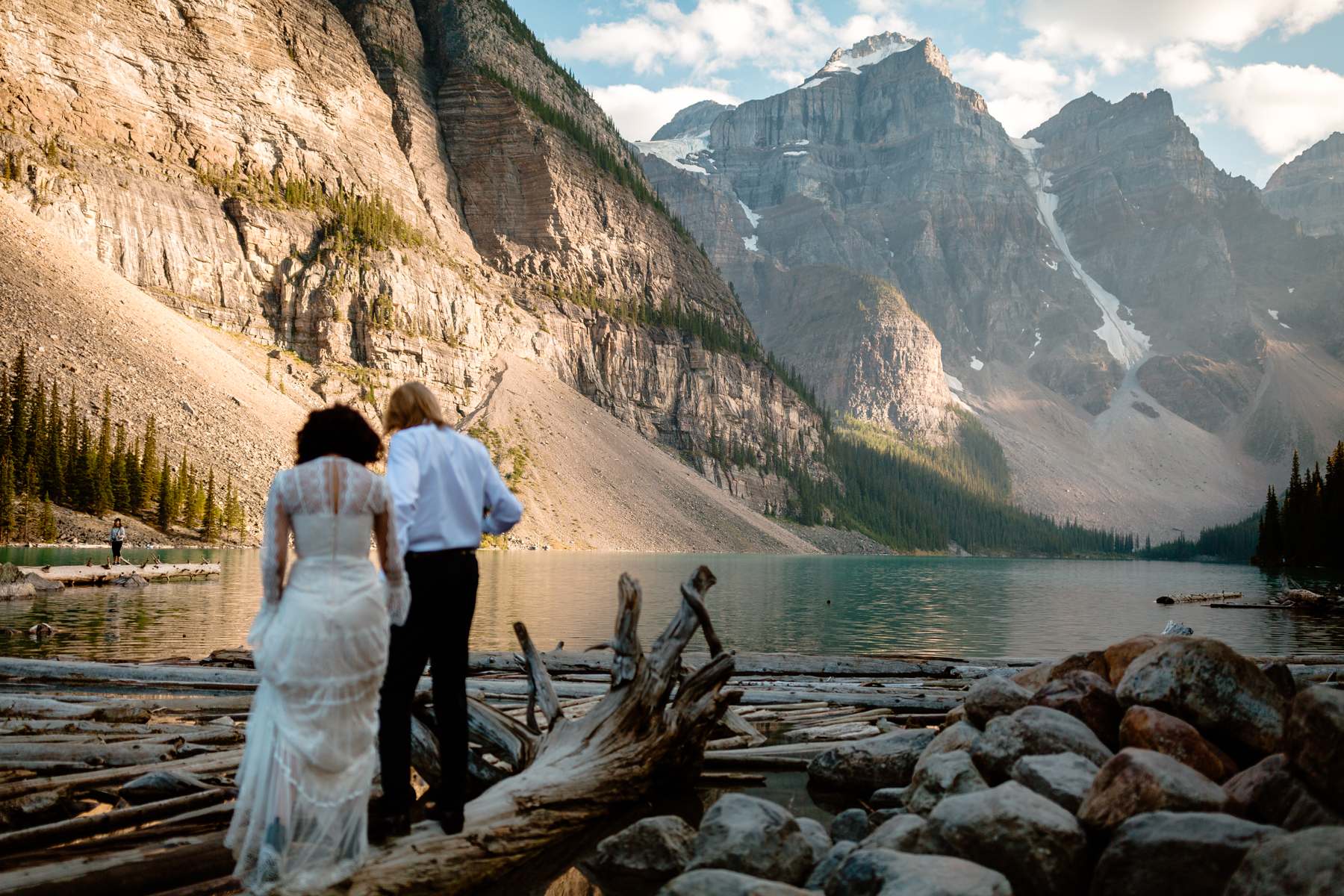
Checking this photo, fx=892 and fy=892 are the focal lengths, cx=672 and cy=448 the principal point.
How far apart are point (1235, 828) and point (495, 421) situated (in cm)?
10659

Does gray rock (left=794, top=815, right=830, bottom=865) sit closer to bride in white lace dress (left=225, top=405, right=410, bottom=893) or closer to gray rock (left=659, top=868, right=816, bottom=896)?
gray rock (left=659, top=868, right=816, bottom=896)

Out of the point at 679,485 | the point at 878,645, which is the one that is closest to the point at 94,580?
the point at 878,645

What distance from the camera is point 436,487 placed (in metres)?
5.99

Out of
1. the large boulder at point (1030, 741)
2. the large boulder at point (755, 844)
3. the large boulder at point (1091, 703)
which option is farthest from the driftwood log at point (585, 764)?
the large boulder at point (1091, 703)

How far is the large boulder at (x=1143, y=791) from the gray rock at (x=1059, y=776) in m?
0.19

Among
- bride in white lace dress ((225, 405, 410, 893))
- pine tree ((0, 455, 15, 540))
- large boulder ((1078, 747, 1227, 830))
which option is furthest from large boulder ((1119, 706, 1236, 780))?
pine tree ((0, 455, 15, 540))

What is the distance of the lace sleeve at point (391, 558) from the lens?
5.33 m

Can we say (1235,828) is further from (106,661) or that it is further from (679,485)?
(679,485)

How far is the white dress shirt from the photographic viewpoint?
5.85 meters

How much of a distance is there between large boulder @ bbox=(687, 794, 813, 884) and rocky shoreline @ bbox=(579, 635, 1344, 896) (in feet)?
0.04

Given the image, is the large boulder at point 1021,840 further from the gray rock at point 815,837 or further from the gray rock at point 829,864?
the gray rock at point 815,837

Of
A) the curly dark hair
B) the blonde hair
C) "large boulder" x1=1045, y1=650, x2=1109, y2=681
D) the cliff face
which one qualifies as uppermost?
the cliff face

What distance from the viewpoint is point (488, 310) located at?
128m

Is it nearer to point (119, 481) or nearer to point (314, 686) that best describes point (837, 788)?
point (314, 686)
